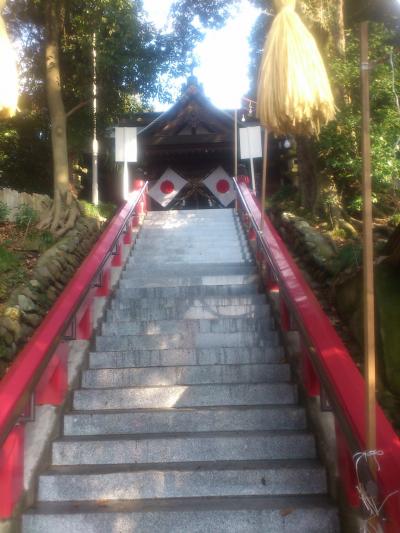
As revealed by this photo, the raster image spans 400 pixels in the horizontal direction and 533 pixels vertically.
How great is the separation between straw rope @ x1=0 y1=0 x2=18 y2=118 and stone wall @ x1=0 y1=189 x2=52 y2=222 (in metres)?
6.94

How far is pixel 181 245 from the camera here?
26.9 ft

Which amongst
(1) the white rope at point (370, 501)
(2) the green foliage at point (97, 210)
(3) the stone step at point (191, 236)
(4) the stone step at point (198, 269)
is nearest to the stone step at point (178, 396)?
(1) the white rope at point (370, 501)

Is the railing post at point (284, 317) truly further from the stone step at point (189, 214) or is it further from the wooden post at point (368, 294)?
the stone step at point (189, 214)

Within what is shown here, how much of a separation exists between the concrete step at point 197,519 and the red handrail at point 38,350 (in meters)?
0.72

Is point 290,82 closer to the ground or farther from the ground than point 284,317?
farther from the ground

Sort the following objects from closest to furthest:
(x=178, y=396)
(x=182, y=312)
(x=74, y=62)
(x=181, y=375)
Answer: (x=178, y=396) < (x=181, y=375) < (x=182, y=312) < (x=74, y=62)

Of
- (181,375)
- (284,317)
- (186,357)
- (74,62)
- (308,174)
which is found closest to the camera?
(181,375)

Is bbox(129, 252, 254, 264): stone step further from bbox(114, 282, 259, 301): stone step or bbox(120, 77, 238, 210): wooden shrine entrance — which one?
bbox(120, 77, 238, 210): wooden shrine entrance

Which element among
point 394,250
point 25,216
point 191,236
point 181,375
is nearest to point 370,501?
point 181,375

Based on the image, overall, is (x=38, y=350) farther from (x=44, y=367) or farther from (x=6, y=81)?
(x=6, y=81)

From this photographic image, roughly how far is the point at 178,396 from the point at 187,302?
5.10ft

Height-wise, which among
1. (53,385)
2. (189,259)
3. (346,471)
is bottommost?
(346,471)

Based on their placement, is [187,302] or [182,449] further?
[187,302]

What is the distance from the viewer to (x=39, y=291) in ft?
Answer: 21.0
